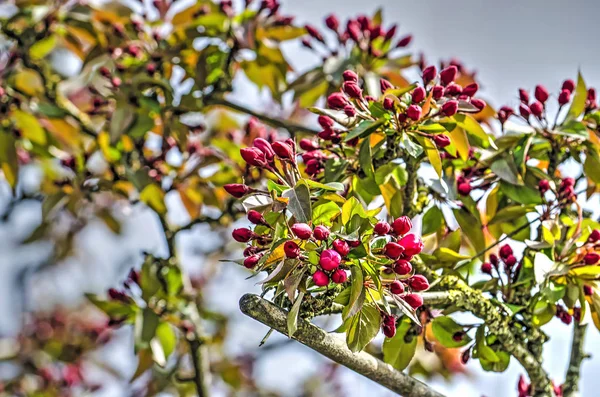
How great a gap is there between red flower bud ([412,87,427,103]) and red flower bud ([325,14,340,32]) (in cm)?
104

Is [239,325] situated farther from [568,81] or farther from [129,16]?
[568,81]

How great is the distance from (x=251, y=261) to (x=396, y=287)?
0.24 meters

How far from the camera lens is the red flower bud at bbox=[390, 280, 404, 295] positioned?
135cm

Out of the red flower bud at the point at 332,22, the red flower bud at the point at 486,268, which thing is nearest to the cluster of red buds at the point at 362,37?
the red flower bud at the point at 332,22

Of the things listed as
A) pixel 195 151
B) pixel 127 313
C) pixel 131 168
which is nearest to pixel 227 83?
pixel 195 151

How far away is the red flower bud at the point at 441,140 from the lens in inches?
62.0

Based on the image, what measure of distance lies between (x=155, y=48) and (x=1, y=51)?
582mm

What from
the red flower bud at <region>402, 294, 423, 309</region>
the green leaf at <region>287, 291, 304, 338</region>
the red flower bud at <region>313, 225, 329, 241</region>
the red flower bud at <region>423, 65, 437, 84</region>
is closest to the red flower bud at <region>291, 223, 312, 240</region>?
the red flower bud at <region>313, 225, 329, 241</region>

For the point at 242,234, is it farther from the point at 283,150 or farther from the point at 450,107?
the point at 450,107

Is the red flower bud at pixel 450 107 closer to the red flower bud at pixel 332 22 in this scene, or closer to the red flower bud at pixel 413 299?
the red flower bud at pixel 413 299

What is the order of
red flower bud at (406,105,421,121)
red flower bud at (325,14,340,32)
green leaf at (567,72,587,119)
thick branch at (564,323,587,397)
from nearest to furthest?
1. red flower bud at (406,105,421,121)
2. green leaf at (567,72,587,119)
3. thick branch at (564,323,587,397)
4. red flower bud at (325,14,340,32)

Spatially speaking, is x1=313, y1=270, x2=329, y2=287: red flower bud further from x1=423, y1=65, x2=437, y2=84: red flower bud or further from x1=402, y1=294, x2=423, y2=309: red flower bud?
x1=423, y1=65, x2=437, y2=84: red flower bud

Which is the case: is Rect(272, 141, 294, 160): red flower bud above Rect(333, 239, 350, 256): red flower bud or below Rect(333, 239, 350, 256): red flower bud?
above

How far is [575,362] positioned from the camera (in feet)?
6.82
